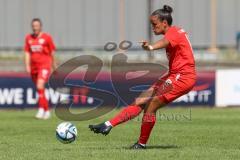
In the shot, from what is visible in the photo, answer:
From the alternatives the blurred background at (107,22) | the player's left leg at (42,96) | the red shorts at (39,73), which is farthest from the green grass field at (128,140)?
the blurred background at (107,22)

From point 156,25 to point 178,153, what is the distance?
6.65 ft

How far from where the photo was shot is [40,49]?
69.2 ft

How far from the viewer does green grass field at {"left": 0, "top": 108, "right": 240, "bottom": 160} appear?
1223 cm

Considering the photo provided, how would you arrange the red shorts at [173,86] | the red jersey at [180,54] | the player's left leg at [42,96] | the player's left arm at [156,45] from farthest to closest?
the player's left leg at [42,96] < the red shorts at [173,86] < the red jersey at [180,54] < the player's left arm at [156,45]

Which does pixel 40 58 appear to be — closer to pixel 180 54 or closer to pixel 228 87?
pixel 228 87

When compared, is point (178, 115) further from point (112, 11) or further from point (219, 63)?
point (112, 11)

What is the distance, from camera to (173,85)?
507 inches

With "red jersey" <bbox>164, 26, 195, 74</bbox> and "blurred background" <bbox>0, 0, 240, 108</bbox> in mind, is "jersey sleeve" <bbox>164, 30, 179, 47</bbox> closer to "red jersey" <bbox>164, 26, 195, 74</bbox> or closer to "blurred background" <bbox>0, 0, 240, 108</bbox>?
"red jersey" <bbox>164, 26, 195, 74</bbox>

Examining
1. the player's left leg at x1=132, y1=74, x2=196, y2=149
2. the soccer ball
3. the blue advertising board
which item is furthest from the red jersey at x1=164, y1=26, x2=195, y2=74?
the blue advertising board

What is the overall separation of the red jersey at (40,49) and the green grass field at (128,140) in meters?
1.50

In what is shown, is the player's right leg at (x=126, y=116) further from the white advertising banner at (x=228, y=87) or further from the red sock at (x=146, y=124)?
the white advertising banner at (x=228, y=87)

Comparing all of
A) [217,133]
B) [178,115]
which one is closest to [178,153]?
[217,133]

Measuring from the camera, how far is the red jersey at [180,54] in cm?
1270

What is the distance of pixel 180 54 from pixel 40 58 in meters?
8.82
